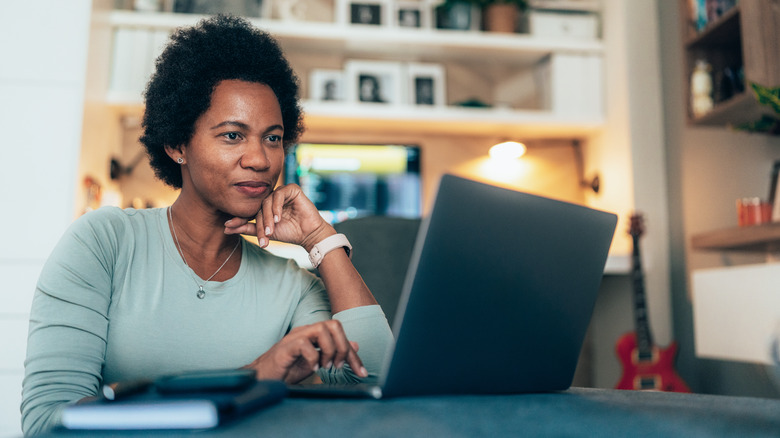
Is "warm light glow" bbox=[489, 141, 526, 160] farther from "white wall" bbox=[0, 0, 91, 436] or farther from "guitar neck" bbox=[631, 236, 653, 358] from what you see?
"white wall" bbox=[0, 0, 91, 436]

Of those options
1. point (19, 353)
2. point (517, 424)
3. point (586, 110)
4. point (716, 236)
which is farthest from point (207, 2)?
point (517, 424)

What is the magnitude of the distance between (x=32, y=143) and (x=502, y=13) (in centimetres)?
210

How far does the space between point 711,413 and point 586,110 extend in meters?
2.60

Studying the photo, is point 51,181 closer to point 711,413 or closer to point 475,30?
point 475,30

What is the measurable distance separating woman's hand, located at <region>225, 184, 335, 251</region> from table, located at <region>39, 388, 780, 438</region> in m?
0.62

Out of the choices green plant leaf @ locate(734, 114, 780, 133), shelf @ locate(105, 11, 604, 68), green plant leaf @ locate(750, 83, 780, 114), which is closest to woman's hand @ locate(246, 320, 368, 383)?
green plant leaf @ locate(750, 83, 780, 114)

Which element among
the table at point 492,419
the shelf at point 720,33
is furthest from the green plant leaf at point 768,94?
the table at point 492,419

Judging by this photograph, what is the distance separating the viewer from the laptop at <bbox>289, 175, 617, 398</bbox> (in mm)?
550

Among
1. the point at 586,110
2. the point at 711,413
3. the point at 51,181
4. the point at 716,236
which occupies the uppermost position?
the point at 586,110

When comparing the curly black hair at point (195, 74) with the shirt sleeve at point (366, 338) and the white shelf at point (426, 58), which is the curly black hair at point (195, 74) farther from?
the white shelf at point (426, 58)

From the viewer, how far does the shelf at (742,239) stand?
1.82m

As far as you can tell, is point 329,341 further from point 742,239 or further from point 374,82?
point 374,82

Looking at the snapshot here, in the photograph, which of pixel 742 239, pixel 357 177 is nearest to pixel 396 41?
pixel 357 177

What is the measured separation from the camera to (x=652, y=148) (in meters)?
2.72
